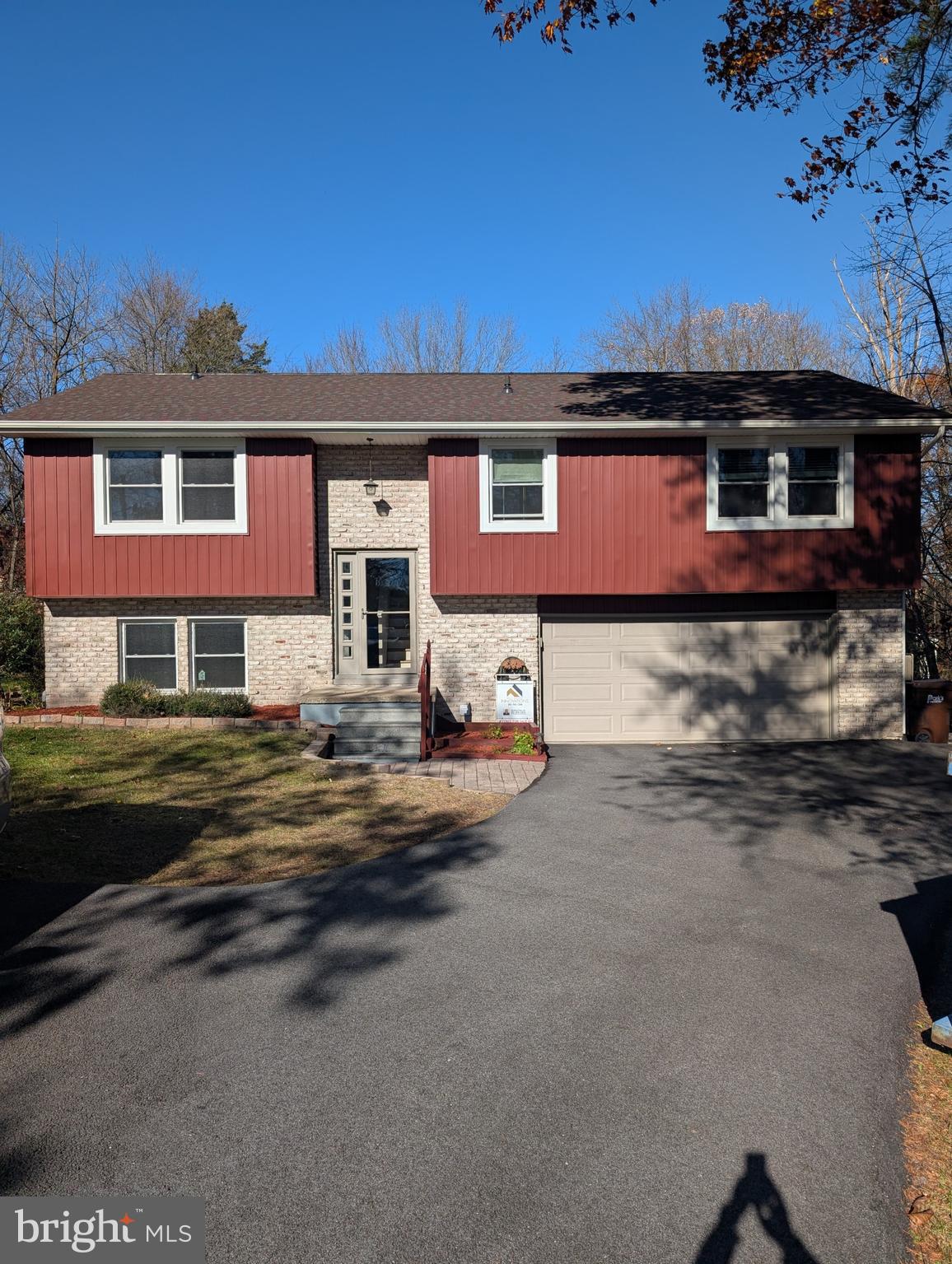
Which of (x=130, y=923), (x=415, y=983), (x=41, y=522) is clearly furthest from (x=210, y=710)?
(x=415, y=983)

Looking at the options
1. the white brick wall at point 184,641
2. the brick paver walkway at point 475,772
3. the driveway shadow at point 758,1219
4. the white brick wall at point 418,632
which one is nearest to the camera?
the driveway shadow at point 758,1219

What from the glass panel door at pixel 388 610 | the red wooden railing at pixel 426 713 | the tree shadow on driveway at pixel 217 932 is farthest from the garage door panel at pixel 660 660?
the tree shadow on driveway at pixel 217 932

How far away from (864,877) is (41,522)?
1287cm

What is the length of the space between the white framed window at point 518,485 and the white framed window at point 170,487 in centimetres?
403

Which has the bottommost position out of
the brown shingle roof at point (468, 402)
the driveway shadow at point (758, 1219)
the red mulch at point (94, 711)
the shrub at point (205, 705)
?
the driveway shadow at point (758, 1219)

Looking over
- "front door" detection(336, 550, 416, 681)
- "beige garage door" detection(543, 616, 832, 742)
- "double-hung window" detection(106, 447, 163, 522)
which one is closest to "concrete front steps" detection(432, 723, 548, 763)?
"beige garage door" detection(543, 616, 832, 742)

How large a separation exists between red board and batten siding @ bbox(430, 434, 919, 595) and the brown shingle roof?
0.65 m

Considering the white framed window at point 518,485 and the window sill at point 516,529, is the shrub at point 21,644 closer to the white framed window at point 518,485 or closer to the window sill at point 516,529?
the window sill at point 516,529

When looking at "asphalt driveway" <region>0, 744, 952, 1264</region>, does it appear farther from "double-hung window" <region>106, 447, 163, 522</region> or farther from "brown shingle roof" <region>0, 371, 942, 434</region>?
"double-hung window" <region>106, 447, 163, 522</region>

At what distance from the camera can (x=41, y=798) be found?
884cm

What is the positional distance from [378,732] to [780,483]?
7.90 meters

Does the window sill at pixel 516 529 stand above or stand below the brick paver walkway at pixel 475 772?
above

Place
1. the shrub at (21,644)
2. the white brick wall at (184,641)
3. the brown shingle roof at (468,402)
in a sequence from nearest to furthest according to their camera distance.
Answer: the brown shingle roof at (468,402)
the white brick wall at (184,641)
the shrub at (21,644)

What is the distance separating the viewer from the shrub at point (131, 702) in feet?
42.8
